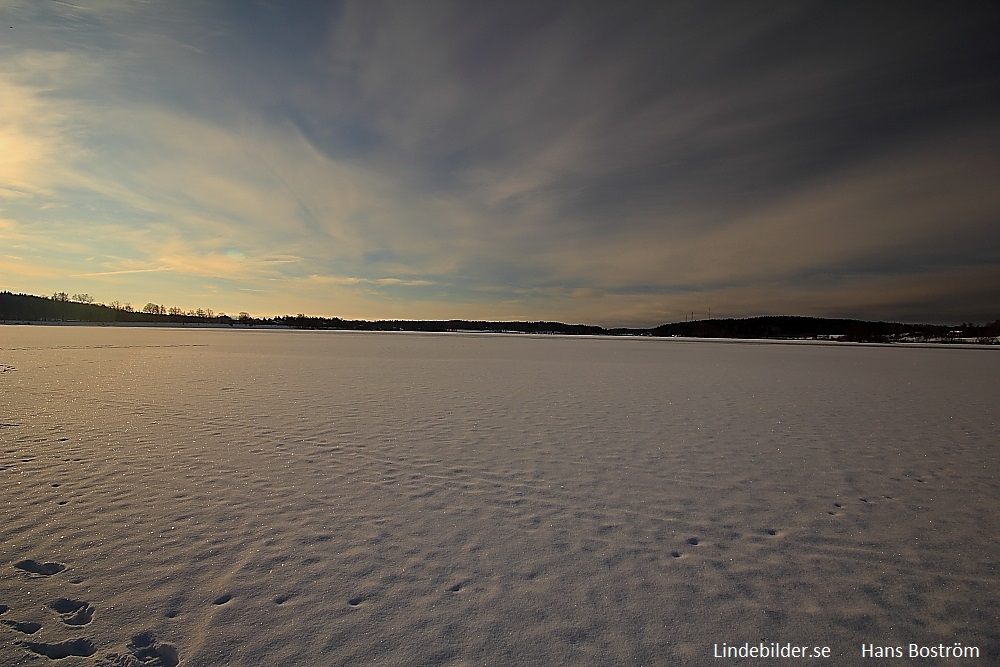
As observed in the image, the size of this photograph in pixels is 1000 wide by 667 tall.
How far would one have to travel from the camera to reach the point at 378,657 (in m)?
3.32

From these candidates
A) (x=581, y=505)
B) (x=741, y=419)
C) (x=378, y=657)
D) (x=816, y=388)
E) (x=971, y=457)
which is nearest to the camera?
(x=378, y=657)

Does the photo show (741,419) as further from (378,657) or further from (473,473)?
(378,657)

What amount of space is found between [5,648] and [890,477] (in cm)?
1060

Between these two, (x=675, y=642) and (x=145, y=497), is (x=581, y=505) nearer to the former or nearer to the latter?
(x=675, y=642)

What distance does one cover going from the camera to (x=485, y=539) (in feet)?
Answer: 16.8

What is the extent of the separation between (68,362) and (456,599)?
30099mm

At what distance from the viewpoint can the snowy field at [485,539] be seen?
3572mm

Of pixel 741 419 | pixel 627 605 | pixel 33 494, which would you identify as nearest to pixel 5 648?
pixel 33 494

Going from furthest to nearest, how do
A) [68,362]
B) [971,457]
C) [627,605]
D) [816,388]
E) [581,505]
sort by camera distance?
[68,362], [816,388], [971,457], [581,505], [627,605]

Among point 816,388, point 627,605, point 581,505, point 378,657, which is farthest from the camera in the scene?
point 816,388

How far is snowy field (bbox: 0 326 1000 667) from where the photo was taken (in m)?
3.57

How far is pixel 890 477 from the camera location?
24.1ft

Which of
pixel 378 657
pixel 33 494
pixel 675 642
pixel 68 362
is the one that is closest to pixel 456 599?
pixel 378 657

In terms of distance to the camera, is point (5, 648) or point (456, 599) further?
point (456, 599)
